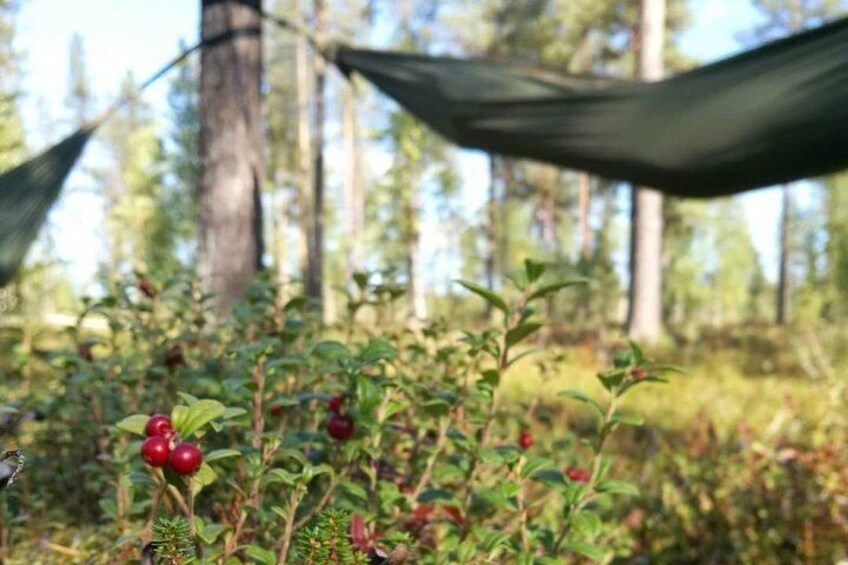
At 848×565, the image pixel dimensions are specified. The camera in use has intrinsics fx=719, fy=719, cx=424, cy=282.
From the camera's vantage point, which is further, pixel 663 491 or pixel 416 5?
pixel 416 5

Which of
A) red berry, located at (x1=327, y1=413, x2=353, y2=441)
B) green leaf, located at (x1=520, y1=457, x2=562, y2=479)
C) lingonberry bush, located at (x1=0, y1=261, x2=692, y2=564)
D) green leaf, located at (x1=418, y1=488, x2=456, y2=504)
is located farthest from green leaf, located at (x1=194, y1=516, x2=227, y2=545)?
green leaf, located at (x1=520, y1=457, x2=562, y2=479)

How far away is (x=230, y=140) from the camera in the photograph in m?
3.88

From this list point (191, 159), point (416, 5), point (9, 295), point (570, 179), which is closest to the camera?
point (9, 295)

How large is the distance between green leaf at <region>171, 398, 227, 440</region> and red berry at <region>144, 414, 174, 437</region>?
0.05 ft

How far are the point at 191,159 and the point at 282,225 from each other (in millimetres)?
4922

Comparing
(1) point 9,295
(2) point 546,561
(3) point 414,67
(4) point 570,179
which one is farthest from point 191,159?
(2) point 546,561

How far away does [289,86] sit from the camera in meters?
27.1

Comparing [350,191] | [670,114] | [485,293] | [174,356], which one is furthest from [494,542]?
[350,191]

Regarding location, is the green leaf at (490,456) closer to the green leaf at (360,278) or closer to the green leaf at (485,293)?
the green leaf at (485,293)

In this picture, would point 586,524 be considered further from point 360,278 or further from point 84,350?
point 84,350

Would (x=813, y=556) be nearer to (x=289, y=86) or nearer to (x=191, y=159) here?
(x=191, y=159)

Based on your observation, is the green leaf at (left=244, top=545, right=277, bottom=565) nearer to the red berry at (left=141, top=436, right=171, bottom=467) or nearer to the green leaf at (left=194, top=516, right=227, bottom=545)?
the green leaf at (left=194, top=516, right=227, bottom=545)

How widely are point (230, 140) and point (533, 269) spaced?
2864 millimetres

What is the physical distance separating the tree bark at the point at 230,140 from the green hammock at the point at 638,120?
671 mm
